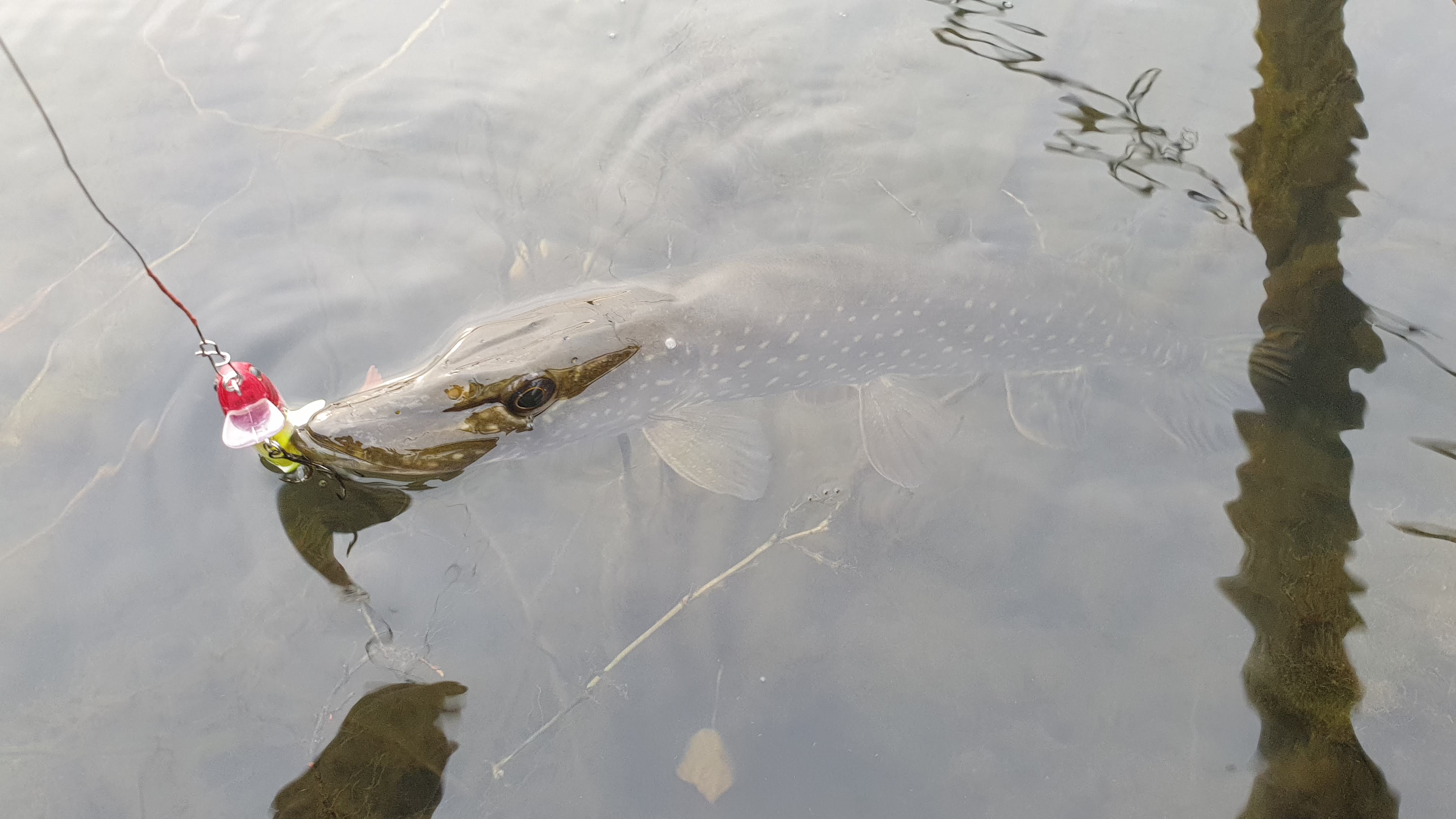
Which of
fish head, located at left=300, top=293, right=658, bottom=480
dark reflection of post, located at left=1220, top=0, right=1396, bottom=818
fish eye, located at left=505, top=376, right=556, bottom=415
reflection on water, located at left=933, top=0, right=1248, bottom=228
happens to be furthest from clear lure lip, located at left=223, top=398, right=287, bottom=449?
reflection on water, located at left=933, top=0, right=1248, bottom=228

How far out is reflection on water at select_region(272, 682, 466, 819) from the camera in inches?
104

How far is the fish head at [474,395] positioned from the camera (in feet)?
9.47

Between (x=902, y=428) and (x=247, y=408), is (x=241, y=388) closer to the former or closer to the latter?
(x=247, y=408)

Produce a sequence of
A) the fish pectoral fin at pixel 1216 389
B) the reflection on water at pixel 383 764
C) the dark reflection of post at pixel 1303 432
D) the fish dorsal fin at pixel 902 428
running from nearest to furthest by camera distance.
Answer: the reflection on water at pixel 383 764, the dark reflection of post at pixel 1303 432, the fish dorsal fin at pixel 902 428, the fish pectoral fin at pixel 1216 389

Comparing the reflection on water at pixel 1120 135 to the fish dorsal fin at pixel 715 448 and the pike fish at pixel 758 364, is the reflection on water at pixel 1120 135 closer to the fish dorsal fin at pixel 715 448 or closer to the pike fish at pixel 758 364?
the pike fish at pixel 758 364

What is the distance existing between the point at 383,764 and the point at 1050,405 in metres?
A: 3.21

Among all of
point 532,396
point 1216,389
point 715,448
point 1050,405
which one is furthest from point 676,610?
point 1216,389

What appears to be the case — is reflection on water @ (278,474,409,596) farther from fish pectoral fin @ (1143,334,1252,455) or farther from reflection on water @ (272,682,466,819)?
fish pectoral fin @ (1143,334,1252,455)

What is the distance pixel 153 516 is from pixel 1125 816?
149 inches

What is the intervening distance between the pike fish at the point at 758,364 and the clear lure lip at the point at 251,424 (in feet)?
1.11

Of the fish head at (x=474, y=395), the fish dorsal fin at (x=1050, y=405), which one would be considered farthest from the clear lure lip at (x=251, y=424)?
the fish dorsal fin at (x=1050, y=405)

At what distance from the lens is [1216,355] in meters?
3.82

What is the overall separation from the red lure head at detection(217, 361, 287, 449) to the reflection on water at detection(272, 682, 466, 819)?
102 centimetres

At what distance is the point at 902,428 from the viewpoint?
12.1ft
